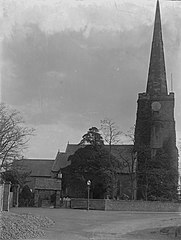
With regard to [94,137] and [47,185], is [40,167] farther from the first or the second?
[47,185]

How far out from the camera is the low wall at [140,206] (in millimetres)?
29438

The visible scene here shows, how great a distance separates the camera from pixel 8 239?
28.4ft

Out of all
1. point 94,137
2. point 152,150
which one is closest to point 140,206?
point 94,137

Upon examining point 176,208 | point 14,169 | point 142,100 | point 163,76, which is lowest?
point 176,208

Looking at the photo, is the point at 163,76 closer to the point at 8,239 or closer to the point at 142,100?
the point at 142,100

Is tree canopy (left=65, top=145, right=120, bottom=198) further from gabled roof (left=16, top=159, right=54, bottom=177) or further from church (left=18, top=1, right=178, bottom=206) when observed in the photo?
gabled roof (left=16, top=159, right=54, bottom=177)

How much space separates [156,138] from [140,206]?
1378 cm

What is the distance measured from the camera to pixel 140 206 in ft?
98.3

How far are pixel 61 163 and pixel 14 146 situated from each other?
1038 inches

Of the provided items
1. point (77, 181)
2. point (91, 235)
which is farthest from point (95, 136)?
point (91, 235)

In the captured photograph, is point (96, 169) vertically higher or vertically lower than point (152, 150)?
lower

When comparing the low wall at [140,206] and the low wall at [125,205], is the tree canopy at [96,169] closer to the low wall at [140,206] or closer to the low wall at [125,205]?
the low wall at [125,205]

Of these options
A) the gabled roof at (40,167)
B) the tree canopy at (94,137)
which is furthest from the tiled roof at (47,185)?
the gabled roof at (40,167)

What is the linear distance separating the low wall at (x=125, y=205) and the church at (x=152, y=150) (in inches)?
101
